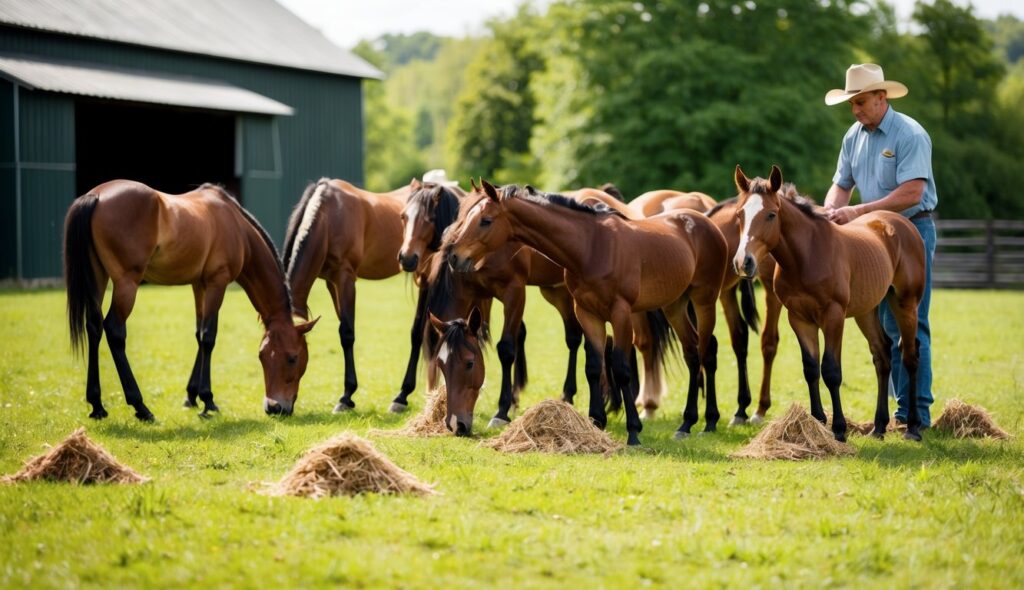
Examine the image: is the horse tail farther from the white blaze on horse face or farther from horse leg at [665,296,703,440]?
the white blaze on horse face

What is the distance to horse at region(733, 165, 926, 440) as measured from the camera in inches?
305

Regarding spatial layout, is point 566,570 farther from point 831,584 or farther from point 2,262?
point 2,262

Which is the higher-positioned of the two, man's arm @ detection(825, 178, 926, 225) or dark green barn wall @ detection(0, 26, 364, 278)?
dark green barn wall @ detection(0, 26, 364, 278)

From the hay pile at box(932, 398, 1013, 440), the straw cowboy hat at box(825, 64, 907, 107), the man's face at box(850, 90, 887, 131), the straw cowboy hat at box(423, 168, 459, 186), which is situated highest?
the straw cowboy hat at box(825, 64, 907, 107)

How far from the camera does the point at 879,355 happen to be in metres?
8.71

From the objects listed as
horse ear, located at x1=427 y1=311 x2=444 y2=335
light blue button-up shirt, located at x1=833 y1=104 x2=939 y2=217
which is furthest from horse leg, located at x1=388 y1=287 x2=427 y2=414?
light blue button-up shirt, located at x1=833 y1=104 x2=939 y2=217

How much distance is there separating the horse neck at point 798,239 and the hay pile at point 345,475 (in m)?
3.50

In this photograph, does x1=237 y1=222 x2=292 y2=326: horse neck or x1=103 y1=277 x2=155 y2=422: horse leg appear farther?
x1=237 y1=222 x2=292 y2=326: horse neck

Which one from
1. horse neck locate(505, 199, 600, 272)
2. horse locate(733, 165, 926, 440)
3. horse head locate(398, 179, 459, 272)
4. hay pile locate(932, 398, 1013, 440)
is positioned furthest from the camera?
horse head locate(398, 179, 459, 272)

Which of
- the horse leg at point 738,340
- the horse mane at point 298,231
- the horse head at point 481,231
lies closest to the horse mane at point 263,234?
the horse mane at point 298,231

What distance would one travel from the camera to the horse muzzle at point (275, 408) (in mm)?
9570

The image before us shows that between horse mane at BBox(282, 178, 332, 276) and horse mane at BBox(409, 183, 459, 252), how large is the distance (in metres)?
1.24

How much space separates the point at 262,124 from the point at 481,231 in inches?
902

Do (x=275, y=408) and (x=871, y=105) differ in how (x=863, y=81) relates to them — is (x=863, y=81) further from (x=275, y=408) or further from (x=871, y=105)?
(x=275, y=408)
